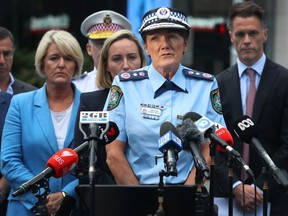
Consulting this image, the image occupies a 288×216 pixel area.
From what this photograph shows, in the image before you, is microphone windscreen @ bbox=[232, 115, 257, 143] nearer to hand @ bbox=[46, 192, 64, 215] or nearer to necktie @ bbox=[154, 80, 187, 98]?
necktie @ bbox=[154, 80, 187, 98]

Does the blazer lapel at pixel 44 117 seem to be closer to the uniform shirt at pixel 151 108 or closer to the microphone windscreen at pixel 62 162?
the uniform shirt at pixel 151 108

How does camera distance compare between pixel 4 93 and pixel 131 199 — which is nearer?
pixel 131 199

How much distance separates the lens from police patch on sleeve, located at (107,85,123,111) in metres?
5.96

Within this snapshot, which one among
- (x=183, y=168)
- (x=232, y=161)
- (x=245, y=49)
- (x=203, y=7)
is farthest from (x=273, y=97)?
(x=203, y=7)

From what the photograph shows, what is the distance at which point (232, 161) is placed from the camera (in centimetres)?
511

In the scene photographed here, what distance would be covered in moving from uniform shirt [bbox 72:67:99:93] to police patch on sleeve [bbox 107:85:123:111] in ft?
5.61

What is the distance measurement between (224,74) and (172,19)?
1523 millimetres

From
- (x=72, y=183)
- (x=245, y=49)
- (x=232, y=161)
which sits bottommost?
(x=72, y=183)

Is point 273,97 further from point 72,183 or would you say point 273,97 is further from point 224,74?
point 72,183

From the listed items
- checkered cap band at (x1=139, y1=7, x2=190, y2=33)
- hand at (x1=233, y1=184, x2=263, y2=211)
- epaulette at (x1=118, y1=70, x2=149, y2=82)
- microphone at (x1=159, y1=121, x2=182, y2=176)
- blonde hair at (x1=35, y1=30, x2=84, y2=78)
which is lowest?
hand at (x1=233, y1=184, x2=263, y2=211)

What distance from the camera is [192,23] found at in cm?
1923

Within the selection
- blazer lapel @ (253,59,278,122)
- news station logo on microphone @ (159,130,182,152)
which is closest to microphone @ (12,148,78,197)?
news station logo on microphone @ (159,130,182,152)

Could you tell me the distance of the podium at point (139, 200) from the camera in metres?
5.13

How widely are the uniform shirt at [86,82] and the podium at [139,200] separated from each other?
104 inches
